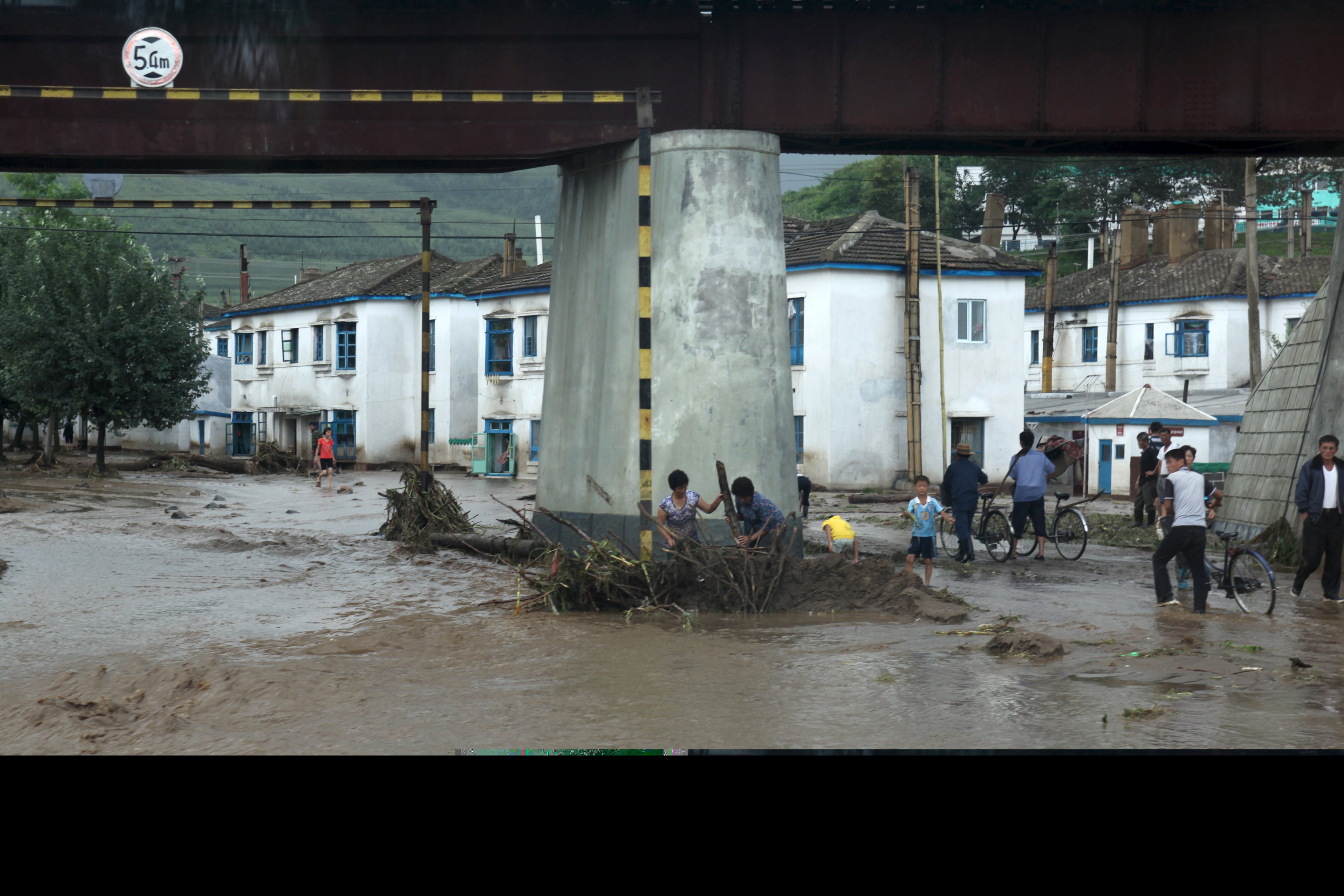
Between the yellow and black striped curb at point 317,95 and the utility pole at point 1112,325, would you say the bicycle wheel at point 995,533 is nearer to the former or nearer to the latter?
the yellow and black striped curb at point 317,95

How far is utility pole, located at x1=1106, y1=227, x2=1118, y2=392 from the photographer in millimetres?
45188

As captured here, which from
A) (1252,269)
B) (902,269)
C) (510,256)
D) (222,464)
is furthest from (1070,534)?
(222,464)

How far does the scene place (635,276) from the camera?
47.3 feet

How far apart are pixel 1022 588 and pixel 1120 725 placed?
738 cm

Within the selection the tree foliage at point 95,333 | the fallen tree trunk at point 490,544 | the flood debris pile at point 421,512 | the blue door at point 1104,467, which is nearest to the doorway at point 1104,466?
the blue door at point 1104,467

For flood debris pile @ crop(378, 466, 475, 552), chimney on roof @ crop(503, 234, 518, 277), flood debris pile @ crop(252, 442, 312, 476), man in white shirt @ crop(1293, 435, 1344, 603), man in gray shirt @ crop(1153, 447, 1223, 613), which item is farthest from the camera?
chimney on roof @ crop(503, 234, 518, 277)

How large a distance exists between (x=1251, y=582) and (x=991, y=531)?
208 inches

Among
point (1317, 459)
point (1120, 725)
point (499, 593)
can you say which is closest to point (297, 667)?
point (499, 593)

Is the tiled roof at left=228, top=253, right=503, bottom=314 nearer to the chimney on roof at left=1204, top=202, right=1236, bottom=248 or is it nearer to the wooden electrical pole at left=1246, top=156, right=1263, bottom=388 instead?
the wooden electrical pole at left=1246, top=156, right=1263, bottom=388

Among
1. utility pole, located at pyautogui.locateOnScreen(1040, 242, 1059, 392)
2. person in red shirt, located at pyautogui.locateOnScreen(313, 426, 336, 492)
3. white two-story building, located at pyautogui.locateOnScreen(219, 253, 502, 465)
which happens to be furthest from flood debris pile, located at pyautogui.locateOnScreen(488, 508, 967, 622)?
utility pole, located at pyautogui.locateOnScreen(1040, 242, 1059, 392)

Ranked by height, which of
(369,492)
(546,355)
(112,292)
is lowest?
(369,492)

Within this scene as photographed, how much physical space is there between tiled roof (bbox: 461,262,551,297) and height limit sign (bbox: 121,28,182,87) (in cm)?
2685

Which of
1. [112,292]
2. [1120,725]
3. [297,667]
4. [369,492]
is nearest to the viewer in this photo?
[1120,725]

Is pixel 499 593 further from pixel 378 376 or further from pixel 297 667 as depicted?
pixel 378 376
